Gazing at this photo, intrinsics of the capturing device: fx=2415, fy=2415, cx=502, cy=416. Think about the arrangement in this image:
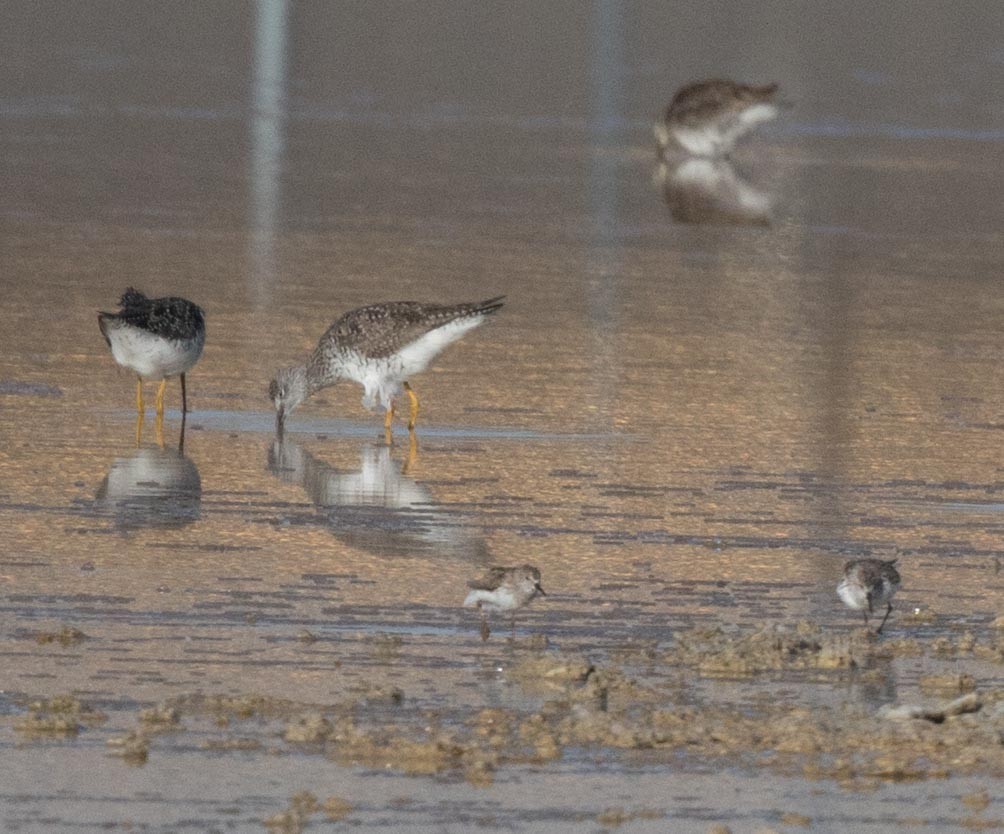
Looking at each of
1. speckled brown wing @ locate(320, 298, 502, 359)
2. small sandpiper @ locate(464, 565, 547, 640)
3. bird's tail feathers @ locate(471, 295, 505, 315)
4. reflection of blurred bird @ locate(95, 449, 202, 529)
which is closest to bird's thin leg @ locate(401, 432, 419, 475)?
speckled brown wing @ locate(320, 298, 502, 359)

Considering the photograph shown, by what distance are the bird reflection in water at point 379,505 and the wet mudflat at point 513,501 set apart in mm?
28

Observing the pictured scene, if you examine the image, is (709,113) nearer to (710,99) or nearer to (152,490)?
(710,99)

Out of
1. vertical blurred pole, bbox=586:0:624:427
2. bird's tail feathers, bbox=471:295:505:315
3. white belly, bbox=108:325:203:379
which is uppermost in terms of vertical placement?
vertical blurred pole, bbox=586:0:624:427

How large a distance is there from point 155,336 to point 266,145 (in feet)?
45.7

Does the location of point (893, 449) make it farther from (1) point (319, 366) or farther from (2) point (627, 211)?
(2) point (627, 211)

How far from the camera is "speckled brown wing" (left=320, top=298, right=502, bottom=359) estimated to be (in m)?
12.2

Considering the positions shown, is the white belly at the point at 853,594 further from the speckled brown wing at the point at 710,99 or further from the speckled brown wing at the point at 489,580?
the speckled brown wing at the point at 710,99

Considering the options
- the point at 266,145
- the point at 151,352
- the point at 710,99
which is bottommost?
the point at 151,352

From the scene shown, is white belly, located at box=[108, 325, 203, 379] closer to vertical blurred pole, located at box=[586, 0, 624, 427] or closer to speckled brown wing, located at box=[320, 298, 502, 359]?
speckled brown wing, located at box=[320, 298, 502, 359]

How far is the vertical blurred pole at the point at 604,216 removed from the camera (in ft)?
45.8

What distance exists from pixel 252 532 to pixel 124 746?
2.95 metres

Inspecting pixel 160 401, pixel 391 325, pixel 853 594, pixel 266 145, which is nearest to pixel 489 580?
pixel 853 594

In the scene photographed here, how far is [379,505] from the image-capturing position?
10453mm

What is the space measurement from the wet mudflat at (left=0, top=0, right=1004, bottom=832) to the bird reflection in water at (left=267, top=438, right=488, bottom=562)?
3 cm
